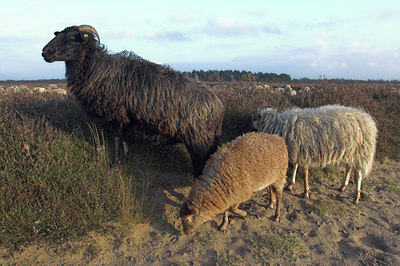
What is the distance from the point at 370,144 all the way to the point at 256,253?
3.20 m

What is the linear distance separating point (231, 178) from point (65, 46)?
3813 millimetres

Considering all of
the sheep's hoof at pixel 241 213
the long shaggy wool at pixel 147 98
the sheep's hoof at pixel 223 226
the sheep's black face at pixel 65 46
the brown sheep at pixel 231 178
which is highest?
the sheep's black face at pixel 65 46

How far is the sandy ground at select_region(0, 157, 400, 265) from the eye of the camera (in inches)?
141

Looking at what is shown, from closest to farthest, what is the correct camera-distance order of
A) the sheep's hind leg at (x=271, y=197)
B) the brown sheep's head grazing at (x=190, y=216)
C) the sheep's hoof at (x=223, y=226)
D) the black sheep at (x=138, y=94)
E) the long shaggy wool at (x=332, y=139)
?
the brown sheep's head grazing at (x=190, y=216), the sheep's hoof at (x=223, y=226), the black sheep at (x=138, y=94), the sheep's hind leg at (x=271, y=197), the long shaggy wool at (x=332, y=139)

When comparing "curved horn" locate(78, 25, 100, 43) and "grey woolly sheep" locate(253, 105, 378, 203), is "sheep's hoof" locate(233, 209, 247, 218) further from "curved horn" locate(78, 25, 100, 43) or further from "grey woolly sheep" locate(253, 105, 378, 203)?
"curved horn" locate(78, 25, 100, 43)

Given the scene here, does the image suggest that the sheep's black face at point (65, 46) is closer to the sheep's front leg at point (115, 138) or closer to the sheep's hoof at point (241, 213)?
the sheep's front leg at point (115, 138)

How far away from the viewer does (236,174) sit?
→ 12.4 feet

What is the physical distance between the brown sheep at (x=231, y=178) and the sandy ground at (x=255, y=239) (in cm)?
38

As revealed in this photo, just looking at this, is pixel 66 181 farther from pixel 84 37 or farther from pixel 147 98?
pixel 84 37

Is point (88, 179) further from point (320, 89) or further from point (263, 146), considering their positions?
point (320, 89)

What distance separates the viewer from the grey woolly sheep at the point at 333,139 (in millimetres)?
4984

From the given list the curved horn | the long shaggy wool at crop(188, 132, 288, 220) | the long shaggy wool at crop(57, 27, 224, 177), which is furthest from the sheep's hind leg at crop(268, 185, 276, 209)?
the curved horn

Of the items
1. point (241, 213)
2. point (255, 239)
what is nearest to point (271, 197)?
point (241, 213)

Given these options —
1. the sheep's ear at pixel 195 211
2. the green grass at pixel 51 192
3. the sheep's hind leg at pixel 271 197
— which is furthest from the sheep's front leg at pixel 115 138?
the sheep's hind leg at pixel 271 197
